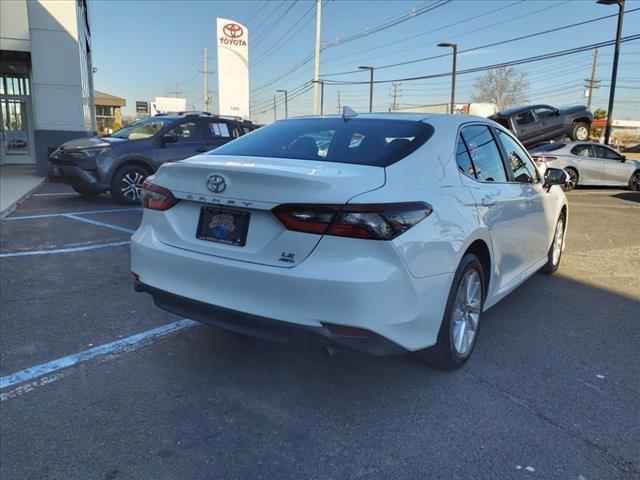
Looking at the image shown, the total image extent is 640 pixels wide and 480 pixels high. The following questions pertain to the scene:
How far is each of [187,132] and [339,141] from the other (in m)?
7.95

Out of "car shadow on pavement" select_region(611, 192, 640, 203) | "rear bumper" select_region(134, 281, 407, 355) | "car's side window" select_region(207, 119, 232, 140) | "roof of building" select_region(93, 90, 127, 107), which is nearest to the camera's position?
"rear bumper" select_region(134, 281, 407, 355)

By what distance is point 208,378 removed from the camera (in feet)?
10.7

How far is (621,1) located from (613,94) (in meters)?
3.43

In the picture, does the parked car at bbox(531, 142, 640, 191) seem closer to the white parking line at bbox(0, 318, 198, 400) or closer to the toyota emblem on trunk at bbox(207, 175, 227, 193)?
the white parking line at bbox(0, 318, 198, 400)

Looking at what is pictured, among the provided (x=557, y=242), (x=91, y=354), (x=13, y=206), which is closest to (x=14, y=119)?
(x=13, y=206)

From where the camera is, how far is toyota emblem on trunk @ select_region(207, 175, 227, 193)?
2.85 metres

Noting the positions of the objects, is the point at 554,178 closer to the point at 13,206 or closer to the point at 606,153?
the point at 13,206

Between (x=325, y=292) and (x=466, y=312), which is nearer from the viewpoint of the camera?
(x=325, y=292)

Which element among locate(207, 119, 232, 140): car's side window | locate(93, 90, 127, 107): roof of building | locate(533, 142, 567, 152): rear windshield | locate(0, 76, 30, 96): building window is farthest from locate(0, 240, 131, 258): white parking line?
locate(93, 90, 127, 107): roof of building

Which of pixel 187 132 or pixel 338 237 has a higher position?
pixel 187 132

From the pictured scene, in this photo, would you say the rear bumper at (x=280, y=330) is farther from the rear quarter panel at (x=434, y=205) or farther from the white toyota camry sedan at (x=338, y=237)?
the rear quarter panel at (x=434, y=205)

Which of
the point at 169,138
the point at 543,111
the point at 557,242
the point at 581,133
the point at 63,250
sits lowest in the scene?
the point at 63,250

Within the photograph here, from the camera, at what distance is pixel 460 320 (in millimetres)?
3416

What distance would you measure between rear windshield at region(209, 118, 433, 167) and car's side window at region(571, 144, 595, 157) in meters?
14.2
